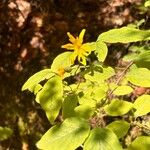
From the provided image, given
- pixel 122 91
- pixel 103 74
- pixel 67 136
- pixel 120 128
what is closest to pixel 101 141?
pixel 67 136

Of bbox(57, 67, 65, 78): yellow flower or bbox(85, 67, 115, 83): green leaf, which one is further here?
bbox(85, 67, 115, 83): green leaf

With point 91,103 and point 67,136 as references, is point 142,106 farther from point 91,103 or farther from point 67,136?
point 67,136

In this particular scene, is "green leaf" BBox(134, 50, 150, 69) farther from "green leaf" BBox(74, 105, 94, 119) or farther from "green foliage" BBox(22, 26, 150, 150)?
"green leaf" BBox(74, 105, 94, 119)

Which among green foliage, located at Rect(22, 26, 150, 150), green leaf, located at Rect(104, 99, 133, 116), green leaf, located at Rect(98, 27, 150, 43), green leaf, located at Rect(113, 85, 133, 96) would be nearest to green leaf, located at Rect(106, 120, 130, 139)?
green foliage, located at Rect(22, 26, 150, 150)

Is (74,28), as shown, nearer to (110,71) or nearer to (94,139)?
(110,71)

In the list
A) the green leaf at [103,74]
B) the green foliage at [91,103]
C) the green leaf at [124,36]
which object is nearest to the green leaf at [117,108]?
the green foliage at [91,103]

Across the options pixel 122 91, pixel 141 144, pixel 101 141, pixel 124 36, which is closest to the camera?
pixel 101 141
